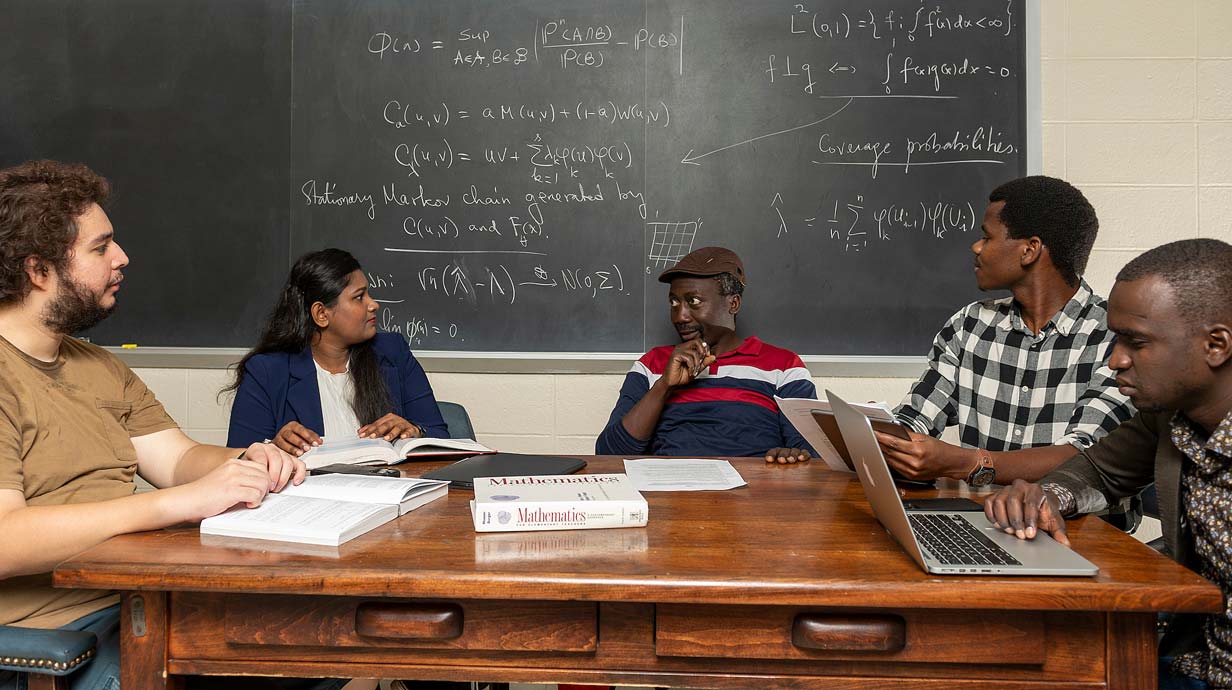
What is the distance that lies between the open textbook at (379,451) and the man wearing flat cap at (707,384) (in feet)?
1.96

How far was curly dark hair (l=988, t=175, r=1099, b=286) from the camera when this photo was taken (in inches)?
78.9

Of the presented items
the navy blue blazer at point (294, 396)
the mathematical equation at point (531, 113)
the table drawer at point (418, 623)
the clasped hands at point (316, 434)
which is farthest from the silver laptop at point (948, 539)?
the mathematical equation at point (531, 113)

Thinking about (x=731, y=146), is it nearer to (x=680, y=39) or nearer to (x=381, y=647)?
(x=680, y=39)

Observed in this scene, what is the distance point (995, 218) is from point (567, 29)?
5.15 feet

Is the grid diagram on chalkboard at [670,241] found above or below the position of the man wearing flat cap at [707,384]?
above

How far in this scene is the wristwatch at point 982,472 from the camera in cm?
164

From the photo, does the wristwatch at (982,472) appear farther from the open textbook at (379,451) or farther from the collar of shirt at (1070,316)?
the open textbook at (379,451)

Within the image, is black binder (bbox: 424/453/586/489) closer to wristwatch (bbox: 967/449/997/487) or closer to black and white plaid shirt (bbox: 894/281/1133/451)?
wristwatch (bbox: 967/449/997/487)

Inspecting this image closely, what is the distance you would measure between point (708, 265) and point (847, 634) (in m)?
1.67

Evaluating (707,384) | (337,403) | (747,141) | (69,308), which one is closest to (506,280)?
(337,403)

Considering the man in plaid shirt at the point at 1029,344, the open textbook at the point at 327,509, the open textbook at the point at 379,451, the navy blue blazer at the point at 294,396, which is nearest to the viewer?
the open textbook at the point at 327,509

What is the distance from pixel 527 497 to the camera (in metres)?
1.32

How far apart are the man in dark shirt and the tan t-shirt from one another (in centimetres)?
150

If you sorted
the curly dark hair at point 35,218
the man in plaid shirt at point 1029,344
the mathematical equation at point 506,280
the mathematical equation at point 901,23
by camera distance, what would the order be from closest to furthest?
the curly dark hair at point 35,218 → the man in plaid shirt at point 1029,344 → the mathematical equation at point 901,23 → the mathematical equation at point 506,280
